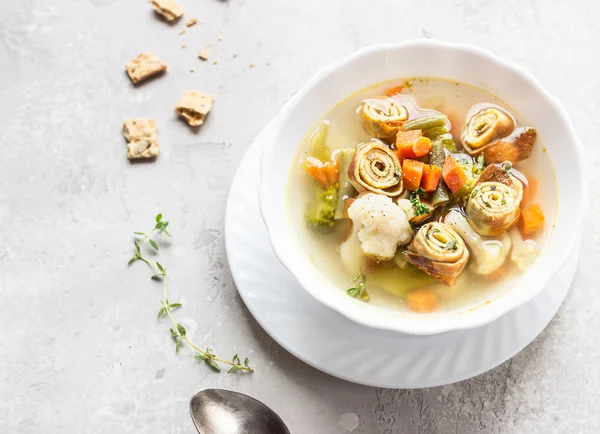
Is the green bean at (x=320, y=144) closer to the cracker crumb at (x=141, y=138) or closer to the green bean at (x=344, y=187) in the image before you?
the green bean at (x=344, y=187)

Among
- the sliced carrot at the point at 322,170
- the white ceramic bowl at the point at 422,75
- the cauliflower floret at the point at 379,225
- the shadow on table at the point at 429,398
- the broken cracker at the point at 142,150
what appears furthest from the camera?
the broken cracker at the point at 142,150

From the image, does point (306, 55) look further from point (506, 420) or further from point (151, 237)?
point (506, 420)

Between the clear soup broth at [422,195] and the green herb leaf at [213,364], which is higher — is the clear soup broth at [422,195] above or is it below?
above

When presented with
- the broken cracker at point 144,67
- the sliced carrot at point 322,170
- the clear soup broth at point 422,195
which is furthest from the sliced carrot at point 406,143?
the broken cracker at point 144,67

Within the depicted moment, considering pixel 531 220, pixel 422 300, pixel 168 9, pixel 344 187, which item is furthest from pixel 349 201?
pixel 168 9

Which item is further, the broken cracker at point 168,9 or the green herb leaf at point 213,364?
the broken cracker at point 168,9

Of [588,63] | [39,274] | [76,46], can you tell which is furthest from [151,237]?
[588,63]
